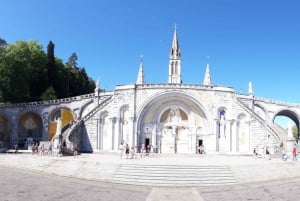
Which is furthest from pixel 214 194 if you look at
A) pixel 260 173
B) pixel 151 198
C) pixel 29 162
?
pixel 29 162

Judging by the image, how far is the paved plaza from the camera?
14750 mm

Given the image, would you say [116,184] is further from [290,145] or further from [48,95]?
[48,95]

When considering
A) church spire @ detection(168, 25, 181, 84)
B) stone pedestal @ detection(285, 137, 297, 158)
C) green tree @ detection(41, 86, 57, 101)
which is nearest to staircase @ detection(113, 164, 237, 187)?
stone pedestal @ detection(285, 137, 297, 158)

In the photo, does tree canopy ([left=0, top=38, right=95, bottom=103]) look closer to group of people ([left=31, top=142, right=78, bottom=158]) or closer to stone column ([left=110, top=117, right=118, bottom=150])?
group of people ([left=31, top=142, right=78, bottom=158])

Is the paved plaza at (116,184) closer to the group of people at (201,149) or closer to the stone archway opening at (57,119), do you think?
the group of people at (201,149)

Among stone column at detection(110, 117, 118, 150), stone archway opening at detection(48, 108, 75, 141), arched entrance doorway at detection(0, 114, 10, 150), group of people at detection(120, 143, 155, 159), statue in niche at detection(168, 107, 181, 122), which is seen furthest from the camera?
arched entrance doorway at detection(0, 114, 10, 150)

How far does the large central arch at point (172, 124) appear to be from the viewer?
122ft

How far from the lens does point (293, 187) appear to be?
1720cm

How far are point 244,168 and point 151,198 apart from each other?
805 centimetres

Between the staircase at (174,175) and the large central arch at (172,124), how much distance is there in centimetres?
1696

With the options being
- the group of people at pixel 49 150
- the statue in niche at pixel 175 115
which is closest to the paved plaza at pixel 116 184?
the group of people at pixel 49 150

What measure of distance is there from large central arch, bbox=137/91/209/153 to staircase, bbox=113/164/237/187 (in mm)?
16962

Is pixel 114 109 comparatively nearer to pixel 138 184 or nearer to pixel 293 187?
pixel 138 184

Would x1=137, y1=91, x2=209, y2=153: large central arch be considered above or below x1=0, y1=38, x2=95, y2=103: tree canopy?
below
